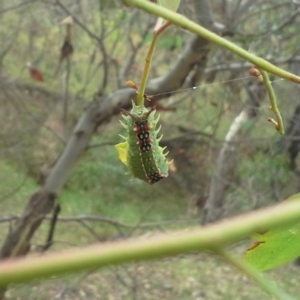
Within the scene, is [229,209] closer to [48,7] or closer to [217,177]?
[217,177]

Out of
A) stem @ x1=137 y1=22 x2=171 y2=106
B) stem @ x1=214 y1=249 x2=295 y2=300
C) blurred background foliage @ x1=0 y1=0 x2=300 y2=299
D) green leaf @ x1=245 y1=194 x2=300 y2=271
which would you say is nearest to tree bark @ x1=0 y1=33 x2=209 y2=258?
blurred background foliage @ x1=0 y1=0 x2=300 y2=299

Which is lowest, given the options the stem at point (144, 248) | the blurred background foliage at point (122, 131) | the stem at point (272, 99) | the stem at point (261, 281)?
the blurred background foliage at point (122, 131)

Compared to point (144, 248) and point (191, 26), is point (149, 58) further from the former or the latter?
point (144, 248)

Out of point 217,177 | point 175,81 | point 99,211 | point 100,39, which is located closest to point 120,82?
point 100,39

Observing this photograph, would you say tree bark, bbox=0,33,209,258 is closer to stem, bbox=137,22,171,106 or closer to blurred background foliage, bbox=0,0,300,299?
blurred background foliage, bbox=0,0,300,299

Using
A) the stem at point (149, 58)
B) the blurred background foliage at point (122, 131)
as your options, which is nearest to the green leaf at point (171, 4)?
the stem at point (149, 58)

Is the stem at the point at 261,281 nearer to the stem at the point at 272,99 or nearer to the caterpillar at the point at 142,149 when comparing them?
the stem at the point at 272,99

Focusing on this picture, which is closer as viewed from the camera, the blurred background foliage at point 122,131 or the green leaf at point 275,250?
the green leaf at point 275,250
